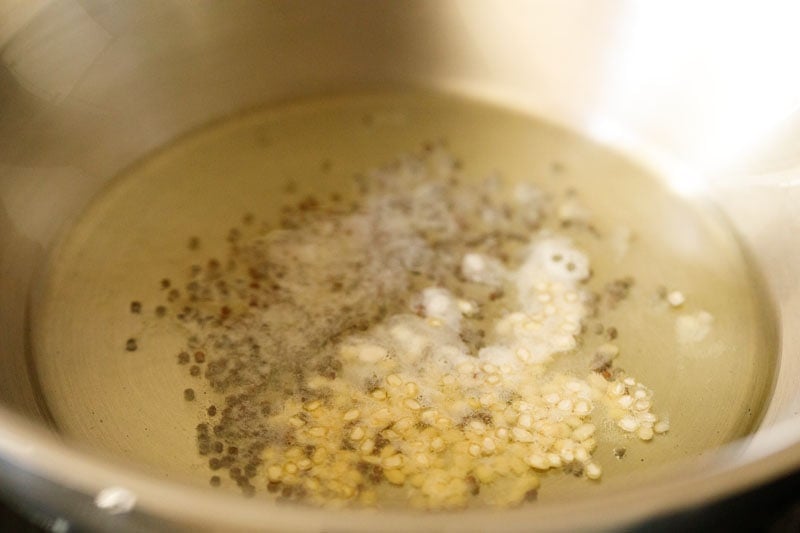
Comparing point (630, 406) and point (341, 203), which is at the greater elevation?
point (341, 203)

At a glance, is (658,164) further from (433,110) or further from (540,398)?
(540,398)

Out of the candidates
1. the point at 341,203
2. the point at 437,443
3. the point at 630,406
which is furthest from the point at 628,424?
the point at 341,203

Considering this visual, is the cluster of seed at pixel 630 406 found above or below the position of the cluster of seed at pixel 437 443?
above

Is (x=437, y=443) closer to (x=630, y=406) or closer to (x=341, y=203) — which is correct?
(x=630, y=406)

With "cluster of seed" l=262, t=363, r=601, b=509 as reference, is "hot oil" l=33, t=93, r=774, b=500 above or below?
above

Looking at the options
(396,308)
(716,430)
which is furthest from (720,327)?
(396,308)

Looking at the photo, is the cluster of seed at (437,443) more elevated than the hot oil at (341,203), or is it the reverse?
the hot oil at (341,203)

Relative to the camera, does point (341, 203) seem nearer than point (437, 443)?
No

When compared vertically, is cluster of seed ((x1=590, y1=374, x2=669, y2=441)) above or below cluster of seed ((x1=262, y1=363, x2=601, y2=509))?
above
